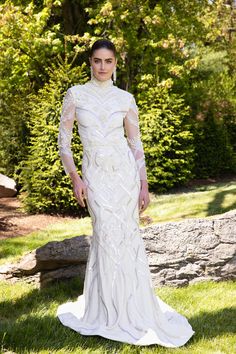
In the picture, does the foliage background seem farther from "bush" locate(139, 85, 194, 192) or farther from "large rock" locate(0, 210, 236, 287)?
"large rock" locate(0, 210, 236, 287)

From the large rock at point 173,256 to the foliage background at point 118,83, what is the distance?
15.3ft

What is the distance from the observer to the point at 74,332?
3707mm

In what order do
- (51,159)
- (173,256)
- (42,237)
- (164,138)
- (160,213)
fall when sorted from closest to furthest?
(173,256) → (42,237) → (160,213) → (51,159) → (164,138)

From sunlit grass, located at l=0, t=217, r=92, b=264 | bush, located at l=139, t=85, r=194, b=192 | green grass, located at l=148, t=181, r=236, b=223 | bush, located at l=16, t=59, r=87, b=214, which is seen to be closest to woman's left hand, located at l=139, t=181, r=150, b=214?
sunlit grass, located at l=0, t=217, r=92, b=264

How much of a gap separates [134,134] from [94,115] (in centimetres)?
46

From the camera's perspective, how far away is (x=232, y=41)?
1917 cm

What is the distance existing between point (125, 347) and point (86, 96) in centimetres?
195

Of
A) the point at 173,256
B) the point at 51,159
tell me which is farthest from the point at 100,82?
the point at 51,159

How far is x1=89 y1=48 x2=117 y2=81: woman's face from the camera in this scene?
12.1ft

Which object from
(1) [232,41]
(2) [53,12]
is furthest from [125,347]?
(1) [232,41]

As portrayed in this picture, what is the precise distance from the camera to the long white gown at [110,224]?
374 centimetres

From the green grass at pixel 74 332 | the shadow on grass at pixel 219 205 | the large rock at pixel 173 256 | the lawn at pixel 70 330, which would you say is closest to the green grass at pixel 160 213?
the shadow on grass at pixel 219 205

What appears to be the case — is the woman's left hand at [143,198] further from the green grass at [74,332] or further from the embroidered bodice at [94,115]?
the green grass at [74,332]

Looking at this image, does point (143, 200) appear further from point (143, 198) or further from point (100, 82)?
point (100, 82)
